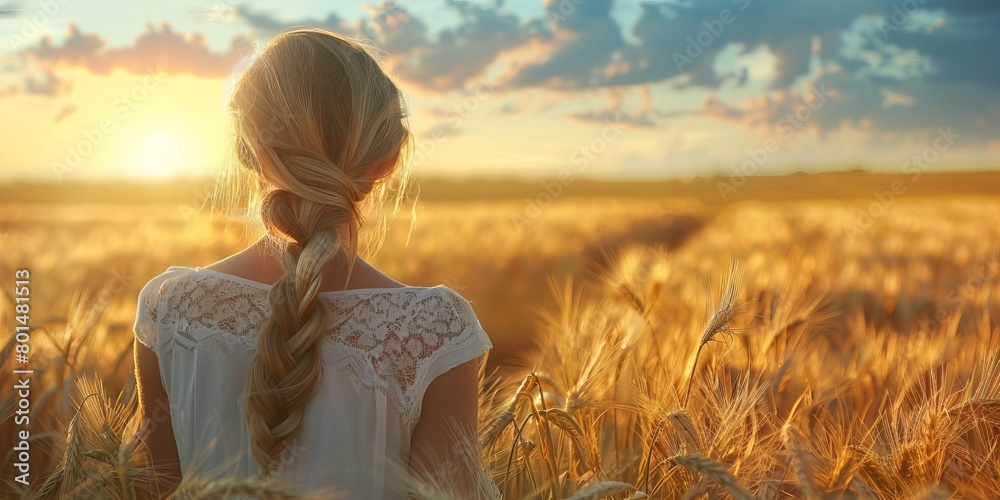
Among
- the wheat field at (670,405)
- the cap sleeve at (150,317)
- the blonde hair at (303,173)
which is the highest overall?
the blonde hair at (303,173)

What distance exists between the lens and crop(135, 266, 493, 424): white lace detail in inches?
52.8

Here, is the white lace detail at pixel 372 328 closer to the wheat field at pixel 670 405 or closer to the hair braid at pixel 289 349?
the hair braid at pixel 289 349

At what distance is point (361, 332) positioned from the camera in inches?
53.2

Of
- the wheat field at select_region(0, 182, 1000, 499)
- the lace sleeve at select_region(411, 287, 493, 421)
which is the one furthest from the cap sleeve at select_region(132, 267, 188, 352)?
the lace sleeve at select_region(411, 287, 493, 421)

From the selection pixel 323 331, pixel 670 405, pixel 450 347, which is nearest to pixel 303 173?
pixel 323 331

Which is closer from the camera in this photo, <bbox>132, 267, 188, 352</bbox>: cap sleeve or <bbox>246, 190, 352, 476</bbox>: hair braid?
<bbox>246, 190, 352, 476</bbox>: hair braid

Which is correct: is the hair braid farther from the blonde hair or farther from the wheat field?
the wheat field

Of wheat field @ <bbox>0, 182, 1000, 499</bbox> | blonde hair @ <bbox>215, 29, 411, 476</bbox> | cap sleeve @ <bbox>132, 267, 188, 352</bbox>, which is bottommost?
wheat field @ <bbox>0, 182, 1000, 499</bbox>

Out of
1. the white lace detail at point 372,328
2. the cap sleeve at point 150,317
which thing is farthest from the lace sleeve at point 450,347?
the cap sleeve at point 150,317

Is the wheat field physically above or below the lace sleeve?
below

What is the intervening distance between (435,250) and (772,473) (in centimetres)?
677

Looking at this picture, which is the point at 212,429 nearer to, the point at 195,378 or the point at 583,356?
the point at 195,378

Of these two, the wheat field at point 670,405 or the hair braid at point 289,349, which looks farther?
the wheat field at point 670,405

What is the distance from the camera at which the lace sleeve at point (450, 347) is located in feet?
4.39
